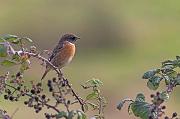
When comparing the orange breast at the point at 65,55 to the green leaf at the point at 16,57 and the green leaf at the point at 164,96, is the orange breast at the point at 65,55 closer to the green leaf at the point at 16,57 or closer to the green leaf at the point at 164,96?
the green leaf at the point at 16,57

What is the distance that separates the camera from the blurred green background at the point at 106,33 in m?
19.3

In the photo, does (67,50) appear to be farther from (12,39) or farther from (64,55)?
(12,39)

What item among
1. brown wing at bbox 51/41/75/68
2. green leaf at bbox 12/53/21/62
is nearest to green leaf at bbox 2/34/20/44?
green leaf at bbox 12/53/21/62

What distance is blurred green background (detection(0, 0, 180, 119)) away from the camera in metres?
19.3

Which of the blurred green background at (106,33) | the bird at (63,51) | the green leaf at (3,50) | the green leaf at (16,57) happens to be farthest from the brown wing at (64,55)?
the blurred green background at (106,33)

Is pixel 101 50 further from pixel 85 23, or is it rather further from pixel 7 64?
pixel 7 64

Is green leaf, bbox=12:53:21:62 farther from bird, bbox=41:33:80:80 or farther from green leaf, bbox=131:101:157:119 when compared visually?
bird, bbox=41:33:80:80

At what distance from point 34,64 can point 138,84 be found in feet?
7.85

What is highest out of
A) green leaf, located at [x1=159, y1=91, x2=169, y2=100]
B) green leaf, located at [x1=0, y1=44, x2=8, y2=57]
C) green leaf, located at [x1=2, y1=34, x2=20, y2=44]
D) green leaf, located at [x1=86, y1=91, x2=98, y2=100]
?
green leaf, located at [x1=2, y1=34, x2=20, y2=44]

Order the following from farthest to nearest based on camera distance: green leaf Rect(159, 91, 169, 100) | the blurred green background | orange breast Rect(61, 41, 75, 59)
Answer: the blurred green background < orange breast Rect(61, 41, 75, 59) < green leaf Rect(159, 91, 169, 100)

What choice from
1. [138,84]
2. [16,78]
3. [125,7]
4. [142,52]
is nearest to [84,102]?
[16,78]

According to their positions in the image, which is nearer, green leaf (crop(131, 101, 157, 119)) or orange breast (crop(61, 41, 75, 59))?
green leaf (crop(131, 101, 157, 119))

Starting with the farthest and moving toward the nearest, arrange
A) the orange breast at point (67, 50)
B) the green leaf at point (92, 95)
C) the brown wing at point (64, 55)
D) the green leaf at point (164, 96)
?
the orange breast at point (67, 50) < the brown wing at point (64, 55) < the green leaf at point (92, 95) < the green leaf at point (164, 96)

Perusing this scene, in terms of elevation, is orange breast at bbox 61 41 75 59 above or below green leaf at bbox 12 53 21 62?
above
